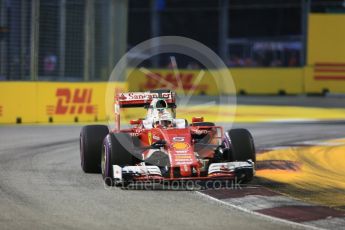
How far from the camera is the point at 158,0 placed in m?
45.2

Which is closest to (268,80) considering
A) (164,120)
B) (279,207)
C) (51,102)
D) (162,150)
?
(51,102)

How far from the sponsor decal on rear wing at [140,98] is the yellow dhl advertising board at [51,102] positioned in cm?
936

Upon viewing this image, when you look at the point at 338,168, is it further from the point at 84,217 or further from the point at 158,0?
the point at 158,0

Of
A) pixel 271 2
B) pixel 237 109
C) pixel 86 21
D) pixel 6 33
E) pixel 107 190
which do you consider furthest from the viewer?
pixel 271 2

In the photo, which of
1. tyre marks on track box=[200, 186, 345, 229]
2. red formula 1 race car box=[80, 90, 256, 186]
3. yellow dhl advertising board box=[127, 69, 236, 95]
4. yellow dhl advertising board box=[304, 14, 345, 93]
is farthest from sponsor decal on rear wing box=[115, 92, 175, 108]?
yellow dhl advertising board box=[304, 14, 345, 93]

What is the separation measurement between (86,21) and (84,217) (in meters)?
15.2

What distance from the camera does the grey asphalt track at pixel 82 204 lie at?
789 cm

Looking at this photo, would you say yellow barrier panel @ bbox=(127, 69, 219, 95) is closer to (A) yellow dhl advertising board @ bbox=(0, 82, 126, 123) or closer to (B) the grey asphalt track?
(A) yellow dhl advertising board @ bbox=(0, 82, 126, 123)

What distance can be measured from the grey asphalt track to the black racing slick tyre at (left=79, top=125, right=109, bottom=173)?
8.0 inches

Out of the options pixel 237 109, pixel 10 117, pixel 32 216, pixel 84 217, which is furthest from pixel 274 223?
pixel 237 109

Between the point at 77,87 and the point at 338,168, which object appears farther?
the point at 77,87

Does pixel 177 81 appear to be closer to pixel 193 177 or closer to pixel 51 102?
pixel 51 102

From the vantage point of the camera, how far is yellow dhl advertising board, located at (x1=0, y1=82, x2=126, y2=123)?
70.4 feet

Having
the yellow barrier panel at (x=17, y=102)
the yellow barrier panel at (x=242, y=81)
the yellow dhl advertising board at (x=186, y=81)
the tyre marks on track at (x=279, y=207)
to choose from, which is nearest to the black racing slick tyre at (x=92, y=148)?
the tyre marks on track at (x=279, y=207)
